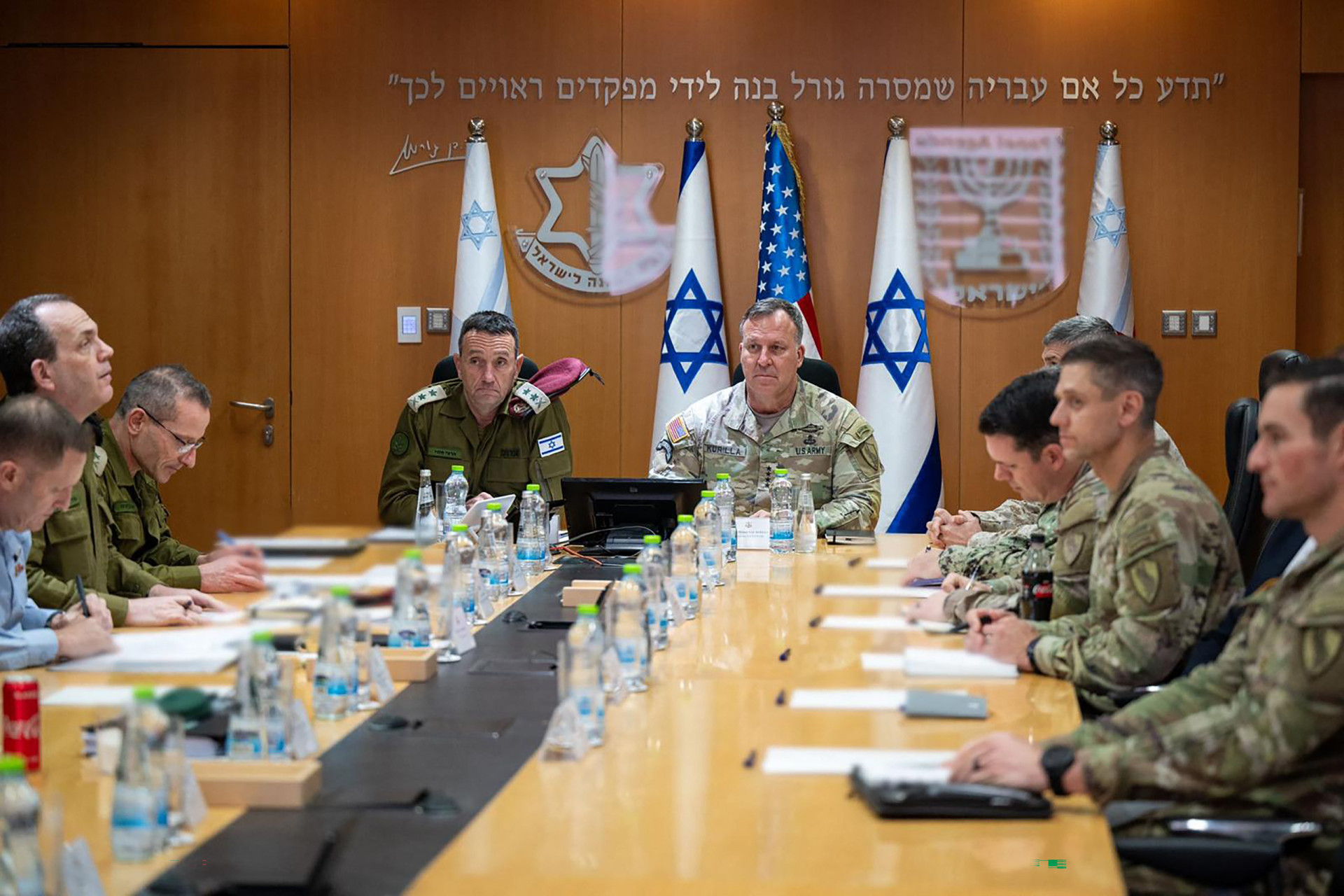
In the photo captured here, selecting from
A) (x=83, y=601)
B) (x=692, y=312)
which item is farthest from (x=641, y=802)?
(x=692, y=312)

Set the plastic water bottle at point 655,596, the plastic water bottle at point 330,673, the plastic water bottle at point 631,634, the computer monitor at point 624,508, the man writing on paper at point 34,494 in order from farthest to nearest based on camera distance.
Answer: the computer monitor at point 624,508, the plastic water bottle at point 655,596, the man writing on paper at point 34,494, the plastic water bottle at point 631,634, the plastic water bottle at point 330,673

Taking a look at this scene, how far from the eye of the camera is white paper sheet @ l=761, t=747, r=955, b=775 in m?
1.99

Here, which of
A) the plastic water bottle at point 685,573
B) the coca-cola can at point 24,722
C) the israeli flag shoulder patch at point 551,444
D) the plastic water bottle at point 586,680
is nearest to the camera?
the coca-cola can at point 24,722

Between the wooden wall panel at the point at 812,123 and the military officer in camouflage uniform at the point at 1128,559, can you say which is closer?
the military officer in camouflage uniform at the point at 1128,559

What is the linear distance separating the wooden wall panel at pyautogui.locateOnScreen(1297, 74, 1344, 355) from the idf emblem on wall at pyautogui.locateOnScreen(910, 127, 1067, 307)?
3.69 ft

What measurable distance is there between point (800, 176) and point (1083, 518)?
365 cm

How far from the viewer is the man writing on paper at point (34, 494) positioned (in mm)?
2613

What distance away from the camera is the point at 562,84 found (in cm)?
636

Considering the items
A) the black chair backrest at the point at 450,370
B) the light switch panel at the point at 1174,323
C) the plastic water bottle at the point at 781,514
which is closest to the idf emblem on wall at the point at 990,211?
the light switch panel at the point at 1174,323

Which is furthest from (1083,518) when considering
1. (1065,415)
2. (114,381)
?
(114,381)

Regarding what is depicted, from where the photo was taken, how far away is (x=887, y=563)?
4.05m

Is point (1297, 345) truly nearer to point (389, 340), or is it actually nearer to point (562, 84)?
point (562, 84)

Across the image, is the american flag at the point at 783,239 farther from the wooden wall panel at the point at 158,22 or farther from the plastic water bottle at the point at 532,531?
the plastic water bottle at the point at 532,531

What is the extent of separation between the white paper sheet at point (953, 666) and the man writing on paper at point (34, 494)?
5.19ft
